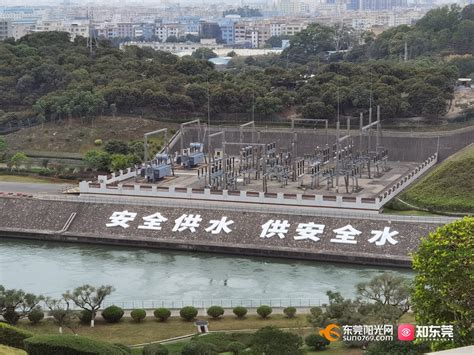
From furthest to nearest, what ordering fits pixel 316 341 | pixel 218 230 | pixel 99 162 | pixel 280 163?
pixel 99 162 → pixel 280 163 → pixel 218 230 → pixel 316 341

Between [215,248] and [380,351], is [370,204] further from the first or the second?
[380,351]

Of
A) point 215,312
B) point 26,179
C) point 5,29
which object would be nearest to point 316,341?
point 215,312

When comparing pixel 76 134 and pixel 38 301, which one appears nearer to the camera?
pixel 38 301

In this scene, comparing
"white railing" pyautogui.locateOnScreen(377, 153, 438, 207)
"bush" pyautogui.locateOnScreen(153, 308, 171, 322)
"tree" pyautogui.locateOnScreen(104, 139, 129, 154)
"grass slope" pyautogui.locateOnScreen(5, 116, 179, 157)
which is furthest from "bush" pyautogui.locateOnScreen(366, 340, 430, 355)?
"grass slope" pyautogui.locateOnScreen(5, 116, 179, 157)

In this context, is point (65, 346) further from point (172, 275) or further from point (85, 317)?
point (172, 275)

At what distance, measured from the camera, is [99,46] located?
169 ft

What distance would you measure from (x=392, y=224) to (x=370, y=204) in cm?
181

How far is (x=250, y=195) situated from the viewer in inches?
1131

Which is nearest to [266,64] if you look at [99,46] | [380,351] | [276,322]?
[99,46]

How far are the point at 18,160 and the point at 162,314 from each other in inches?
654

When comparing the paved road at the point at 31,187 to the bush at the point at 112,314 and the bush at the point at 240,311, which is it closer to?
the bush at the point at 112,314

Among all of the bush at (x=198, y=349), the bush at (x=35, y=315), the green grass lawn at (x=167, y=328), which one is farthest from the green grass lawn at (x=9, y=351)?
the bush at (x=35, y=315)

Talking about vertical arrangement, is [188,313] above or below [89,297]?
below

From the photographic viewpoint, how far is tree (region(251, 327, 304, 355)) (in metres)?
15.1
